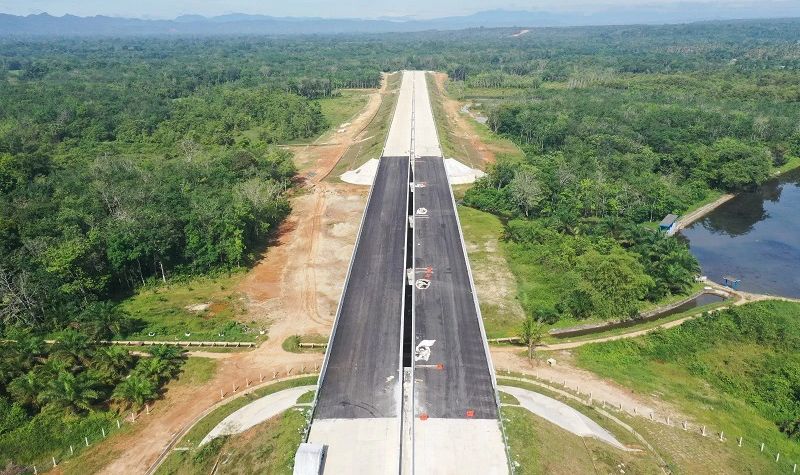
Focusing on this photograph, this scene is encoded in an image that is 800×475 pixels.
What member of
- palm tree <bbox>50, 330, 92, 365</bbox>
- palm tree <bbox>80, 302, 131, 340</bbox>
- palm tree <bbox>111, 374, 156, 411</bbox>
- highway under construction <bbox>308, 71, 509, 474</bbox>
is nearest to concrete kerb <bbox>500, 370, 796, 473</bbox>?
highway under construction <bbox>308, 71, 509, 474</bbox>

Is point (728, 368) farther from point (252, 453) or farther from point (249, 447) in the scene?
point (249, 447)

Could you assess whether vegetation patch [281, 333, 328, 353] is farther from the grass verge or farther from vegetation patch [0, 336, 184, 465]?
the grass verge

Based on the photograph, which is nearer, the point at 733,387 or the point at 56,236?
the point at 733,387

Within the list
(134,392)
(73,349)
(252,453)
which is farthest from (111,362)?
(252,453)

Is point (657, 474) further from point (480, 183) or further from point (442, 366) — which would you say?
point (480, 183)

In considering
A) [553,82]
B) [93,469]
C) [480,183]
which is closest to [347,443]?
[93,469]

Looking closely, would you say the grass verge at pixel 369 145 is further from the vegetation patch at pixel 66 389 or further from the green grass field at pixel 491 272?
the vegetation patch at pixel 66 389

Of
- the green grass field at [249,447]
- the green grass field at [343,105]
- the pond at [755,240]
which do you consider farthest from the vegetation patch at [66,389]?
the green grass field at [343,105]
